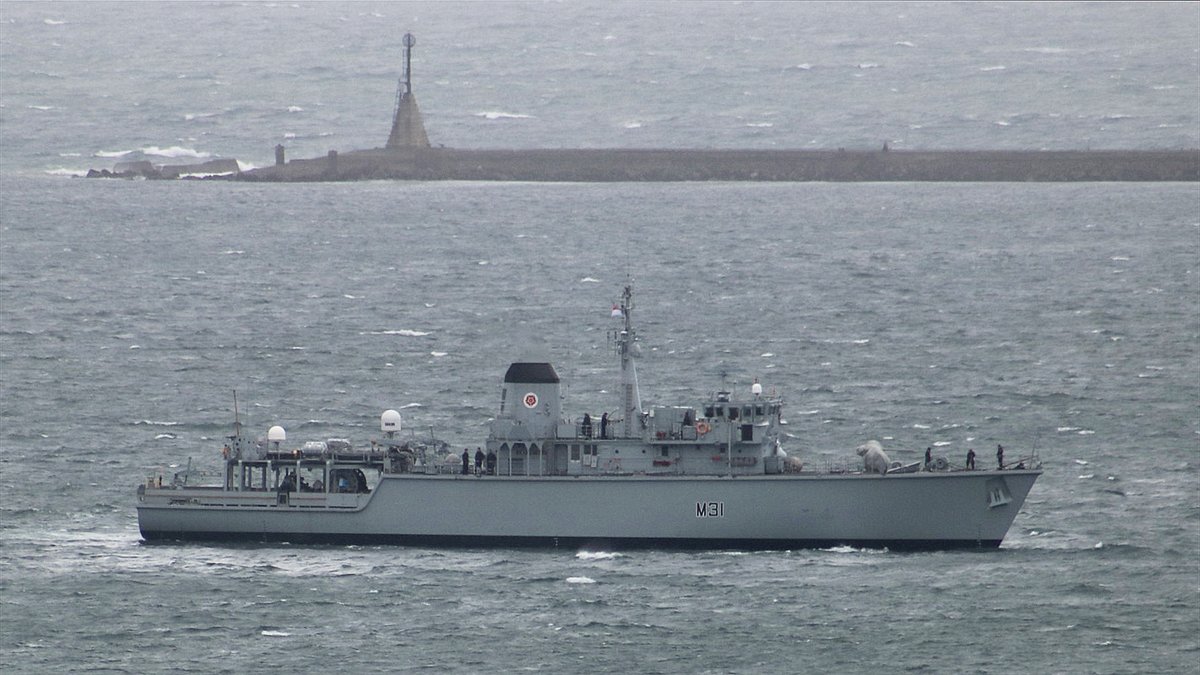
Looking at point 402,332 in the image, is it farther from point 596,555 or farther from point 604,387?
point 596,555

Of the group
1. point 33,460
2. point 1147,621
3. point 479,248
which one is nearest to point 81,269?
point 479,248

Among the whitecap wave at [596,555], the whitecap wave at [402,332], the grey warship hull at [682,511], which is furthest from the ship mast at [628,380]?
the whitecap wave at [402,332]

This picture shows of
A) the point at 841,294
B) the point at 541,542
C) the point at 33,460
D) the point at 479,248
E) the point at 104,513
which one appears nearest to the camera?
the point at 541,542

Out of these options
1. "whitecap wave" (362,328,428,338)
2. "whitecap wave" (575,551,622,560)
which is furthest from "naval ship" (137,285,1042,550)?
"whitecap wave" (362,328,428,338)

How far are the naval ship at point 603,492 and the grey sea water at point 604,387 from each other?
91cm

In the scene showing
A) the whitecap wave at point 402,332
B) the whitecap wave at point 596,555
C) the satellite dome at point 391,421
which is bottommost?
the whitecap wave at point 596,555

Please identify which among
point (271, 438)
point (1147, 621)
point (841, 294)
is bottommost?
point (1147, 621)

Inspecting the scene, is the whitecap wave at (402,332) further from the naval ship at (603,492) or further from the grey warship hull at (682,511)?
the grey warship hull at (682,511)

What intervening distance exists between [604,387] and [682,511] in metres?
27.1

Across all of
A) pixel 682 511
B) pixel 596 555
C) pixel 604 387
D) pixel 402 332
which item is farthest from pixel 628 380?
pixel 402 332

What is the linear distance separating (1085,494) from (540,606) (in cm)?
2271

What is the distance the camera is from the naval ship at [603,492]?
72.2 metres

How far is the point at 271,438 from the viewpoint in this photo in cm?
7556

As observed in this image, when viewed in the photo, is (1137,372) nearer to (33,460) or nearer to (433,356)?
(433,356)
